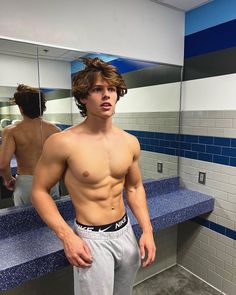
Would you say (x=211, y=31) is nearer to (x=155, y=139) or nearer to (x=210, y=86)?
(x=210, y=86)

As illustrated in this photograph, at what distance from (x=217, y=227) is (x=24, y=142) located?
6.11 ft

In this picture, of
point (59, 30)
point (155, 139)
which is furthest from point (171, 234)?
point (59, 30)

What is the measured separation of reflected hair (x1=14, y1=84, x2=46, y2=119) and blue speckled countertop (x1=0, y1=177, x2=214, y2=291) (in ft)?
2.23

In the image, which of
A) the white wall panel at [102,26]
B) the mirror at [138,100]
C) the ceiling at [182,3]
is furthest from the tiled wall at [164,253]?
the ceiling at [182,3]

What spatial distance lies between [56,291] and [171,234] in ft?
4.24

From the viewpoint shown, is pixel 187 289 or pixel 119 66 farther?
pixel 187 289

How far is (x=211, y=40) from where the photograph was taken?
212 cm

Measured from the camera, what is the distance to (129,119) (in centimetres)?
238

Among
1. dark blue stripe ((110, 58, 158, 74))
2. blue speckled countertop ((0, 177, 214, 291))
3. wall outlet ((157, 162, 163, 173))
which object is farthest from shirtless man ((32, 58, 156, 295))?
wall outlet ((157, 162, 163, 173))

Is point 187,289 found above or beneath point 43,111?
beneath

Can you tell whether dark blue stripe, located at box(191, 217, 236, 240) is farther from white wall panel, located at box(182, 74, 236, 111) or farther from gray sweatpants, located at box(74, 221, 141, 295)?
gray sweatpants, located at box(74, 221, 141, 295)

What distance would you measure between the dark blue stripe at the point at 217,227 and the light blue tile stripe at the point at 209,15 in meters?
1.80

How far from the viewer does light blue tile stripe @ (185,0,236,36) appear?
1957 millimetres

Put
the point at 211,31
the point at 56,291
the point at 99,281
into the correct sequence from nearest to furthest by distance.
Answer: the point at 99,281, the point at 56,291, the point at 211,31
